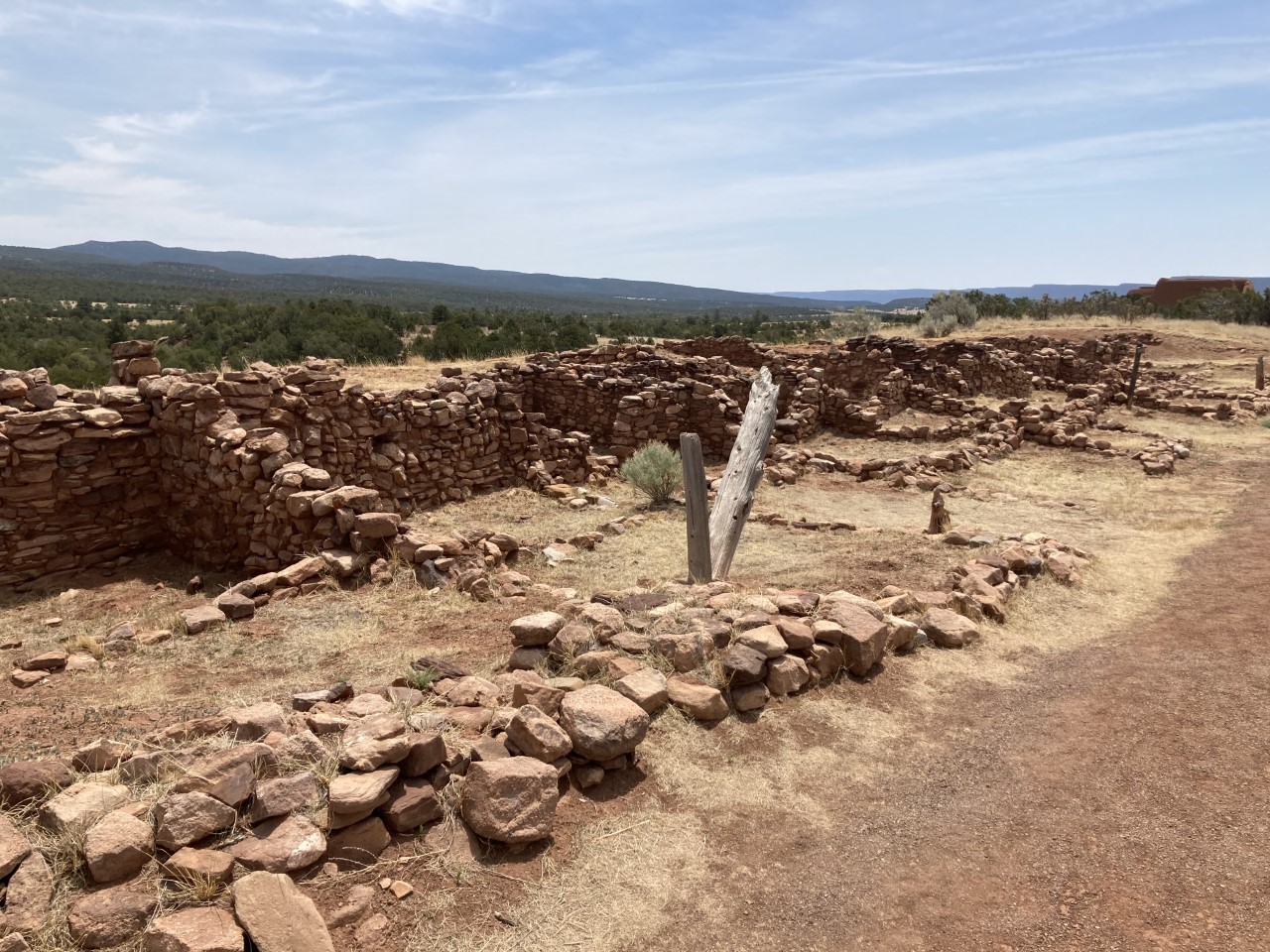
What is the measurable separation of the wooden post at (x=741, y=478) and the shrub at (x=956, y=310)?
3167cm

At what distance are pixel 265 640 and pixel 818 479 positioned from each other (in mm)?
10400

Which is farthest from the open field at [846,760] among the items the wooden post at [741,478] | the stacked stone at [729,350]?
the stacked stone at [729,350]

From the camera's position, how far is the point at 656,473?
1249 cm

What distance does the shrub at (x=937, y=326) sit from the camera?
3631 centimetres

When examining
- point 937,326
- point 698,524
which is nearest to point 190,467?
Answer: point 698,524

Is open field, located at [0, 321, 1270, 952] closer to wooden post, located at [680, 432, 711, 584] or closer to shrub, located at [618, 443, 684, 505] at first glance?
wooden post, located at [680, 432, 711, 584]

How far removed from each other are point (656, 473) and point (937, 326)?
2831 centimetres

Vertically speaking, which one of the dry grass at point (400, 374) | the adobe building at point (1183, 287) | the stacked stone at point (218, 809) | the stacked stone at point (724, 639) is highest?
the adobe building at point (1183, 287)

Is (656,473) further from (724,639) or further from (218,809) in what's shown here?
(218,809)

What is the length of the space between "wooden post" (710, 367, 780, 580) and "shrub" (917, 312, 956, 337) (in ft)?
95.2

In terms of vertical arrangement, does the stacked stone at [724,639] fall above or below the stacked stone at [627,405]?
below

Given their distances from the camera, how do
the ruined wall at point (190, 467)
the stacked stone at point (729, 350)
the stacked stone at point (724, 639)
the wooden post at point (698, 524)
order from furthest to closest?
the stacked stone at point (729, 350) → the ruined wall at point (190, 467) → the wooden post at point (698, 524) → the stacked stone at point (724, 639)

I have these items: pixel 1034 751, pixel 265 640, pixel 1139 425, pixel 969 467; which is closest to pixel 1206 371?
pixel 1139 425

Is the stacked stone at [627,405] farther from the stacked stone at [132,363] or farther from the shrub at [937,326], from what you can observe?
the shrub at [937,326]
